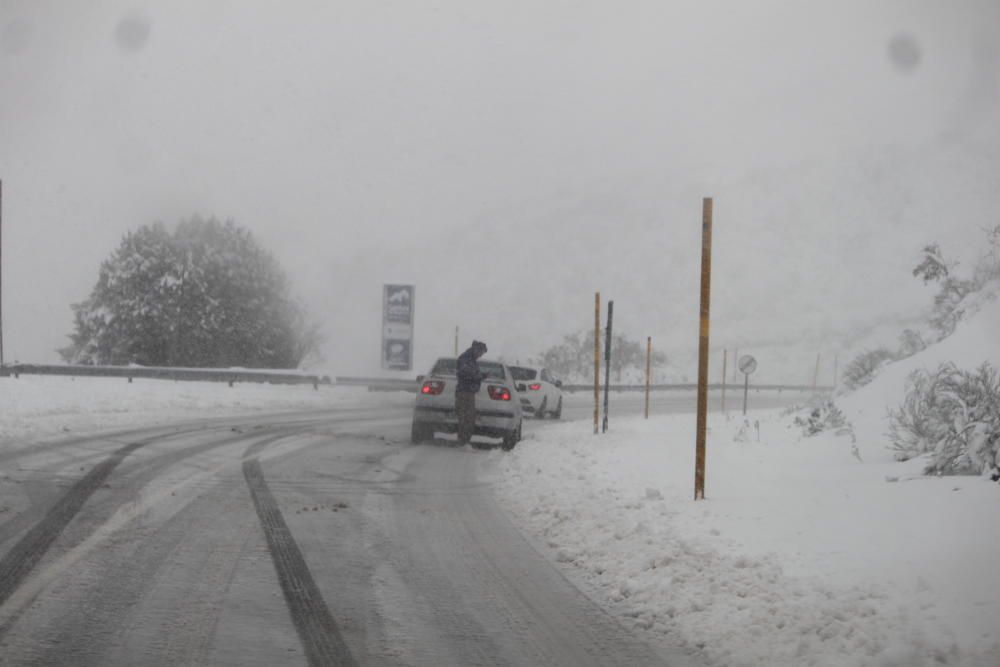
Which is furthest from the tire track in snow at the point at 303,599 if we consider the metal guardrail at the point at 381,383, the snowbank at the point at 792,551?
the metal guardrail at the point at 381,383

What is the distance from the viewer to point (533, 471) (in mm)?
12844

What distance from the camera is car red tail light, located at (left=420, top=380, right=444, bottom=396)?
16.9 meters

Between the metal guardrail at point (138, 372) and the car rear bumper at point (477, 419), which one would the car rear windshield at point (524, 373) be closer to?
the car rear bumper at point (477, 419)

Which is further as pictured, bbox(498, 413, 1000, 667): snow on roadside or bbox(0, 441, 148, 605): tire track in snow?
bbox(0, 441, 148, 605): tire track in snow

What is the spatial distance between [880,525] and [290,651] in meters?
4.89

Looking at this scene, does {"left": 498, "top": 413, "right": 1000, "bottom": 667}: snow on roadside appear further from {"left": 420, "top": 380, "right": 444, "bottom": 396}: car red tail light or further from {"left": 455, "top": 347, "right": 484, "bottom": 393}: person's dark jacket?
{"left": 420, "top": 380, "right": 444, "bottom": 396}: car red tail light

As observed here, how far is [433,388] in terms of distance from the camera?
1689 cm

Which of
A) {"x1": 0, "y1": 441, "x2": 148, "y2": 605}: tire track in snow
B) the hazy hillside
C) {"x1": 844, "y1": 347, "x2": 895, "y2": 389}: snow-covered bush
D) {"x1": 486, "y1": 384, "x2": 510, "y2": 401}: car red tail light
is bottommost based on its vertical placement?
{"x1": 0, "y1": 441, "x2": 148, "y2": 605}: tire track in snow

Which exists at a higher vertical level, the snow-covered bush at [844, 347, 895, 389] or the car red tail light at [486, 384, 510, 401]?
the snow-covered bush at [844, 347, 895, 389]

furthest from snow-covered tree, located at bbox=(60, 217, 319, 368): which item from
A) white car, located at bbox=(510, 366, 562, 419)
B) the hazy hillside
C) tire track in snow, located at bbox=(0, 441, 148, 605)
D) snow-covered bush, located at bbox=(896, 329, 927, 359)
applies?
tire track in snow, located at bbox=(0, 441, 148, 605)

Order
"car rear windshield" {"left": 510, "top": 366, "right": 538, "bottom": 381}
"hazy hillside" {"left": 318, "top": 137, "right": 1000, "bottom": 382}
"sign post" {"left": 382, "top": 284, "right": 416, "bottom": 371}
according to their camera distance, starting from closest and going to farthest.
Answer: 1. "car rear windshield" {"left": 510, "top": 366, "right": 538, "bottom": 381}
2. "sign post" {"left": 382, "top": 284, "right": 416, "bottom": 371}
3. "hazy hillside" {"left": 318, "top": 137, "right": 1000, "bottom": 382}

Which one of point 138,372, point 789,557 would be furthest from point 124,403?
point 789,557

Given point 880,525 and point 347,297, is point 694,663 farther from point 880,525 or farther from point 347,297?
point 347,297

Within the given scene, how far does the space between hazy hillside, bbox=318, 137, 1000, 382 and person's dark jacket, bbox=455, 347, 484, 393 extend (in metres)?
74.2
